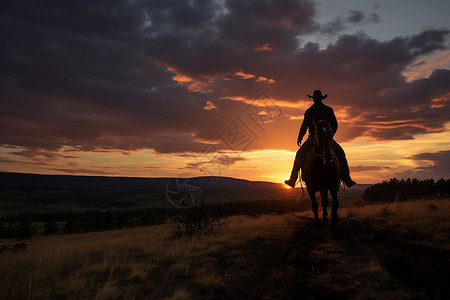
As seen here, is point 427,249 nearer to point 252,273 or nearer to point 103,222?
point 252,273

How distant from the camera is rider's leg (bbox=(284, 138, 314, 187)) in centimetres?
1030

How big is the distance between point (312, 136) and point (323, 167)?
6.52ft

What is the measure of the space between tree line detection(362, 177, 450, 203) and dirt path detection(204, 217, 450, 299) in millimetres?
25430

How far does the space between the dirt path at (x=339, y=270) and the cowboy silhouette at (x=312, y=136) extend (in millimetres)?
3220

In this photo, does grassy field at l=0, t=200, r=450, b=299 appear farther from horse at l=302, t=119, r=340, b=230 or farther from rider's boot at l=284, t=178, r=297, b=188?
rider's boot at l=284, t=178, r=297, b=188

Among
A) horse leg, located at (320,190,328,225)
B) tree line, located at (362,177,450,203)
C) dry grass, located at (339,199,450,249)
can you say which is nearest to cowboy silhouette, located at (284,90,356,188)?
horse leg, located at (320,190,328,225)

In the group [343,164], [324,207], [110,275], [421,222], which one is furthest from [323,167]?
[110,275]

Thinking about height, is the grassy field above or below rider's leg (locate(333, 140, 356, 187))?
below

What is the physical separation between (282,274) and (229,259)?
2.24 metres

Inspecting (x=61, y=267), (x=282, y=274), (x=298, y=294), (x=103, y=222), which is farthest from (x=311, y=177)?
(x=103, y=222)

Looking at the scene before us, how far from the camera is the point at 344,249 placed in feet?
20.3

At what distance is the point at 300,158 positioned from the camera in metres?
10.6

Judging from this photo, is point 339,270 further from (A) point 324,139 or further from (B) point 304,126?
(B) point 304,126

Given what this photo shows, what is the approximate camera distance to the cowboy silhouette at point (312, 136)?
9430 millimetres
